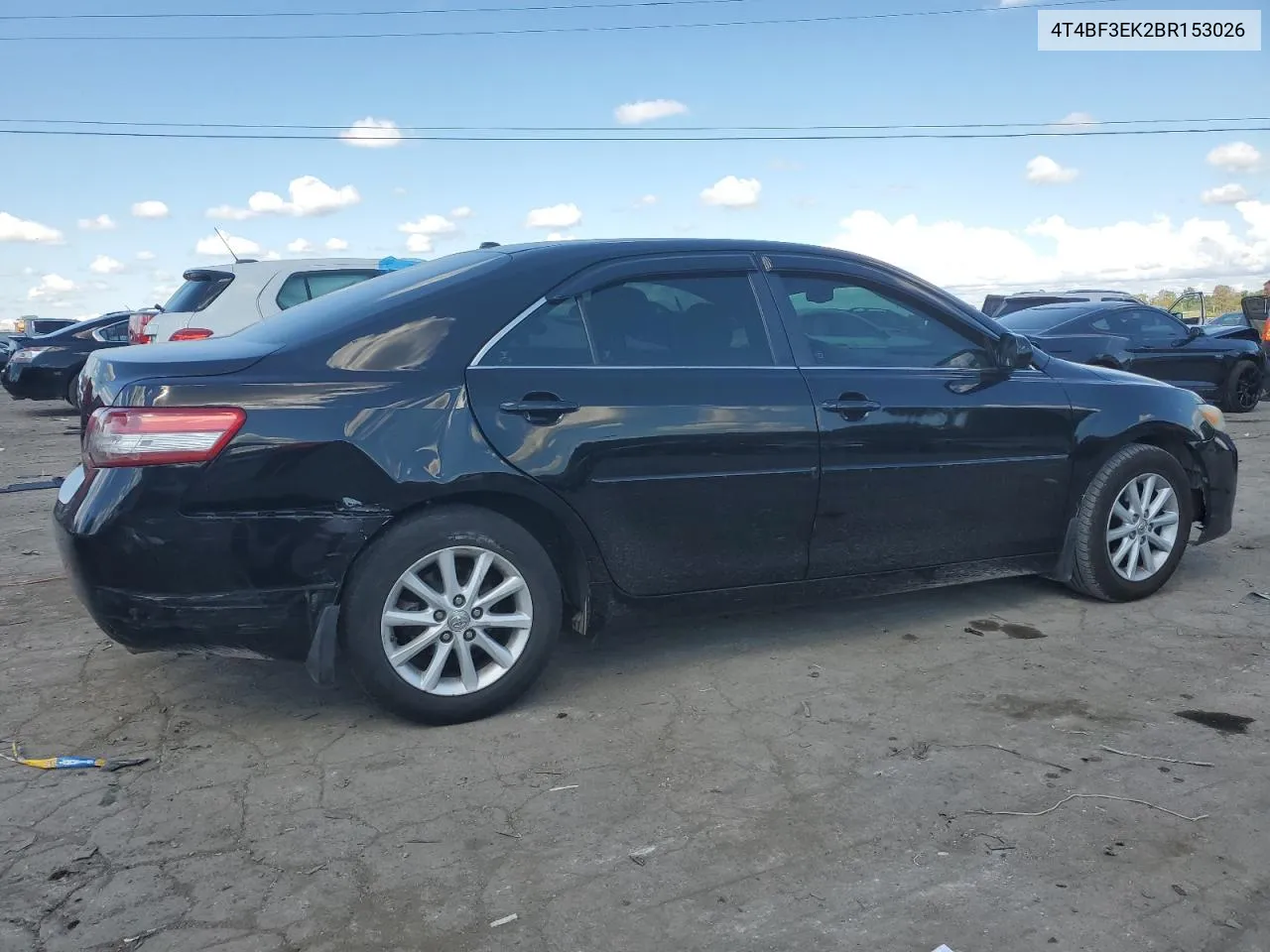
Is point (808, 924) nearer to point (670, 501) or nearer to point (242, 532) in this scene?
point (670, 501)

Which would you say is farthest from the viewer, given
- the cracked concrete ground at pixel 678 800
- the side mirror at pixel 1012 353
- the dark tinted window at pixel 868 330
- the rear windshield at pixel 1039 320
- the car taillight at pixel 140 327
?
the rear windshield at pixel 1039 320

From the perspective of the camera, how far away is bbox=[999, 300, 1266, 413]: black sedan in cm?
1233

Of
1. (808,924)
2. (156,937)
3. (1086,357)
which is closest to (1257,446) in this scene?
(1086,357)

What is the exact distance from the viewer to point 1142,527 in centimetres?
516

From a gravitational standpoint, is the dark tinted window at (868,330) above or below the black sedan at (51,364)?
below

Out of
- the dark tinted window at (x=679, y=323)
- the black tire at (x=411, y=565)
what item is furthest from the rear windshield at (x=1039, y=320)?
the black tire at (x=411, y=565)

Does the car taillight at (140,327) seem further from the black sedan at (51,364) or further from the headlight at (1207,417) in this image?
the headlight at (1207,417)

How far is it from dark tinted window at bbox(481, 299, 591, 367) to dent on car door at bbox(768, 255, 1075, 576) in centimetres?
89

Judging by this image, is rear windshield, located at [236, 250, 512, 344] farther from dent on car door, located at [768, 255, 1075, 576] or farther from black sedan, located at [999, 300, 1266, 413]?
black sedan, located at [999, 300, 1266, 413]

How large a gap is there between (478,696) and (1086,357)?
1036cm

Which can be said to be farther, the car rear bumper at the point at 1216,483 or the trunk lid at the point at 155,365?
the car rear bumper at the point at 1216,483

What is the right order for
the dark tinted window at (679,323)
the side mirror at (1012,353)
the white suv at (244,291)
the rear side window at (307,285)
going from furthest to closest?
the rear side window at (307,285), the white suv at (244,291), the side mirror at (1012,353), the dark tinted window at (679,323)

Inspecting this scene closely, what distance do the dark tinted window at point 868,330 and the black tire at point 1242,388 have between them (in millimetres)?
11818

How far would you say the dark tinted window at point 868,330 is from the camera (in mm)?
4434
